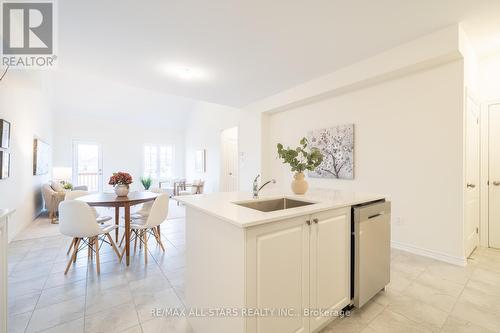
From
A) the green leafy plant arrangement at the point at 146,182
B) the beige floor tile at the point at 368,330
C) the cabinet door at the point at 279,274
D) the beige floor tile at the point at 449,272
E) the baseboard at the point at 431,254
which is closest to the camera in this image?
the cabinet door at the point at 279,274

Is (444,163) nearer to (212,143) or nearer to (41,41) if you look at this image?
(41,41)

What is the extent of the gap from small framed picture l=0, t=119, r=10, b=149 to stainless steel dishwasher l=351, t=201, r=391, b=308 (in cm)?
432

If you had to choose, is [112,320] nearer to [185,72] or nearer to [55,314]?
[55,314]

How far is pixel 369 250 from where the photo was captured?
5.64 ft

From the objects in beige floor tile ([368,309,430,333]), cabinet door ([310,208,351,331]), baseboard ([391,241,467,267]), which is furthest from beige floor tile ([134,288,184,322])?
baseboard ([391,241,467,267])

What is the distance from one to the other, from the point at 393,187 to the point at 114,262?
3.72 m

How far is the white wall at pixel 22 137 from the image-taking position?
325cm

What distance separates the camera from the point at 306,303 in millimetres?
1362

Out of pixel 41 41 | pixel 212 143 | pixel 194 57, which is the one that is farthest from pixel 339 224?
pixel 212 143

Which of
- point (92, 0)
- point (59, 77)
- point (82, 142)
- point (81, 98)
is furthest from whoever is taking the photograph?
point (82, 142)

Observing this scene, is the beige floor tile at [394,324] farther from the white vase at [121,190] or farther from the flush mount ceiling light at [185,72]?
the flush mount ceiling light at [185,72]

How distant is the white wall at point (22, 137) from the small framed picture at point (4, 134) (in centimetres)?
17

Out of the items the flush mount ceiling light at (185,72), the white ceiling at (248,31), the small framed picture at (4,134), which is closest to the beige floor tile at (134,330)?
the white ceiling at (248,31)


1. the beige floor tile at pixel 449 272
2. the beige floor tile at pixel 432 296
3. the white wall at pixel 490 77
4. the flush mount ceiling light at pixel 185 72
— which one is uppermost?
the flush mount ceiling light at pixel 185 72
